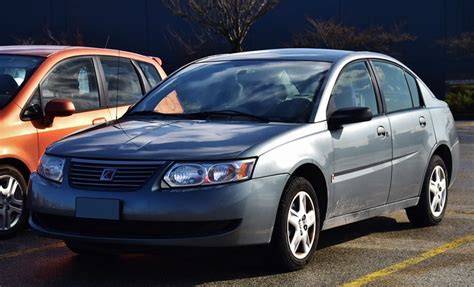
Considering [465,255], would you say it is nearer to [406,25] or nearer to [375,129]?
[375,129]

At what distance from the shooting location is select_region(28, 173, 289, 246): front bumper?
5.88m

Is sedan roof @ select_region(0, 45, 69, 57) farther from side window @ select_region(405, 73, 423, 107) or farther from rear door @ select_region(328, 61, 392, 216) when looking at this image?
side window @ select_region(405, 73, 423, 107)

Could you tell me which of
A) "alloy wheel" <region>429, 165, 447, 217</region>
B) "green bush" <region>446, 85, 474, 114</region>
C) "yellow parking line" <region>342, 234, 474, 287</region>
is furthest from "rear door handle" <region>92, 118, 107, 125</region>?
"green bush" <region>446, 85, 474, 114</region>

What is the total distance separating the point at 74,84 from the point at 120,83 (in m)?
0.61

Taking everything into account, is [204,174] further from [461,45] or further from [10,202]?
[461,45]

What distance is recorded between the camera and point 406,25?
3850 centimetres

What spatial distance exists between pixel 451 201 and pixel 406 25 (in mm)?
29246

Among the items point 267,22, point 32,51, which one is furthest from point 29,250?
point 267,22

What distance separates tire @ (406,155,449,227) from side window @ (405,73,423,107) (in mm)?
506

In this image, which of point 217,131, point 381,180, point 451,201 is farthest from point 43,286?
point 451,201

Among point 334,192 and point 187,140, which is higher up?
point 187,140

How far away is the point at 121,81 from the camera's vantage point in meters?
9.43

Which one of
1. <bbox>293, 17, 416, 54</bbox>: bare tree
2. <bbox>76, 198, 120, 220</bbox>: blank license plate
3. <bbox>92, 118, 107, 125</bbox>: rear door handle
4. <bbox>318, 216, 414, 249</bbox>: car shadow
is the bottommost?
<bbox>293, 17, 416, 54</bbox>: bare tree

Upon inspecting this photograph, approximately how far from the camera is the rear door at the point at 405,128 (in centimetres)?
773
